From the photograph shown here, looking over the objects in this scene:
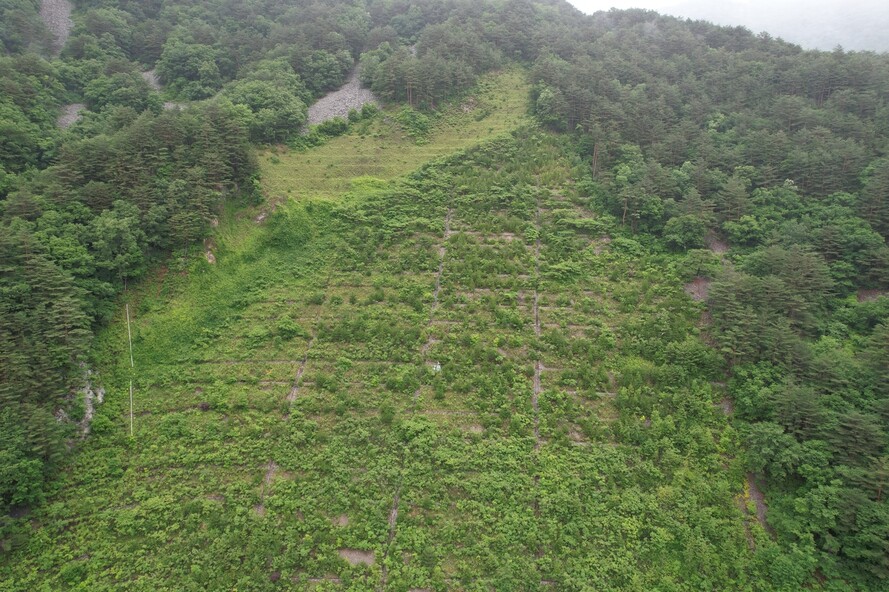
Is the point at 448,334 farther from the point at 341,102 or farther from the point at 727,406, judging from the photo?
the point at 341,102

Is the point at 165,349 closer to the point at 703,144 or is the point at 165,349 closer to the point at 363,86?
the point at 363,86

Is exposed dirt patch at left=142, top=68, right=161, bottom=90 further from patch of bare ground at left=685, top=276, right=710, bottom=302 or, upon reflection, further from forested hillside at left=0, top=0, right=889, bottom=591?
patch of bare ground at left=685, top=276, right=710, bottom=302

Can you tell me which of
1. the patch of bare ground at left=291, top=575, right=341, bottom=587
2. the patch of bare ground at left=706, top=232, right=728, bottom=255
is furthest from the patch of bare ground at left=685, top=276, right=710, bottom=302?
the patch of bare ground at left=291, top=575, right=341, bottom=587

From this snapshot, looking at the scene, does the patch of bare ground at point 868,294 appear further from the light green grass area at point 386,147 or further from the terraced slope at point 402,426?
the light green grass area at point 386,147

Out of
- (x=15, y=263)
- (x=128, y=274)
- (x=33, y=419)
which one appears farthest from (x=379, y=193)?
(x=33, y=419)

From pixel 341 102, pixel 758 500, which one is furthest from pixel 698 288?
pixel 341 102

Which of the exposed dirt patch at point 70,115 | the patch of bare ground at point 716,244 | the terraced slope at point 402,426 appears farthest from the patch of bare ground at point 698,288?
the exposed dirt patch at point 70,115
